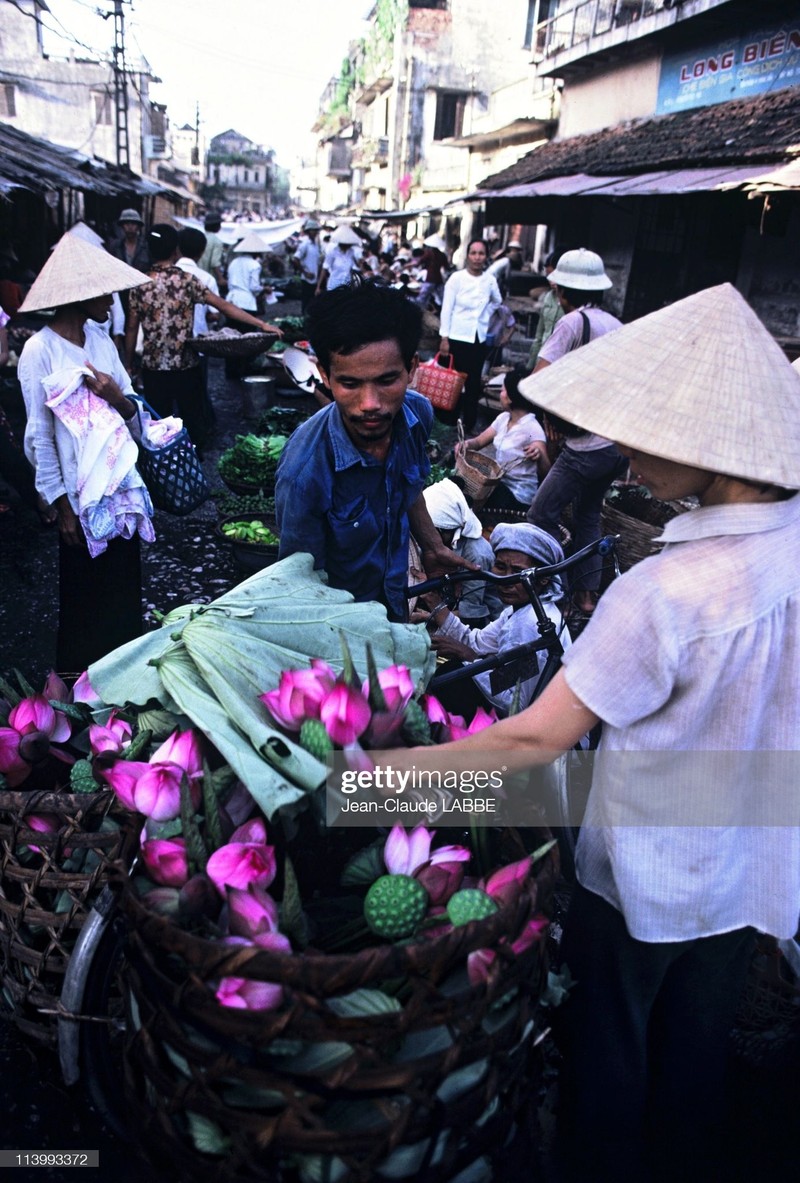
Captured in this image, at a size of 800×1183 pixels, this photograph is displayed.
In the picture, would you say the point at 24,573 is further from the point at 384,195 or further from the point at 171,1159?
the point at 384,195

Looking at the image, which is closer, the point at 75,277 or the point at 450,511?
the point at 75,277

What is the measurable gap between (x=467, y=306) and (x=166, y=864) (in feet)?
25.7

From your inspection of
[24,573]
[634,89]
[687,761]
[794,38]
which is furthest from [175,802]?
[634,89]

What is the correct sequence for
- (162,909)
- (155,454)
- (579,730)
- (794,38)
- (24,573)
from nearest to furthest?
(162,909)
(579,730)
(155,454)
(24,573)
(794,38)

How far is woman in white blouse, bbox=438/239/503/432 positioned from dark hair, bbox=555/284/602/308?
275 centimetres

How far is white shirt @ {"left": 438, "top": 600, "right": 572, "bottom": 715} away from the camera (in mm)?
2844

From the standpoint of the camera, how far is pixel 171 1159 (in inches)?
47.7

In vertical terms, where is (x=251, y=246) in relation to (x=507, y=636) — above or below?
above

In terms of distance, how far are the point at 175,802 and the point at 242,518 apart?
4106 millimetres

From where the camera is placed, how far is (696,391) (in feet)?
4.18

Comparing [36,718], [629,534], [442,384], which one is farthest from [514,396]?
[36,718]

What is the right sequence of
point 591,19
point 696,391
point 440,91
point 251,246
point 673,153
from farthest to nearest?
point 440,91 < point 591,19 < point 251,246 < point 673,153 < point 696,391

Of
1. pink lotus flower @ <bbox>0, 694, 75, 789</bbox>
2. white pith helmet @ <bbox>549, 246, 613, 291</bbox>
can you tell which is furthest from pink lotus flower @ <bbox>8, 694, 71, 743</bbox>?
white pith helmet @ <bbox>549, 246, 613, 291</bbox>

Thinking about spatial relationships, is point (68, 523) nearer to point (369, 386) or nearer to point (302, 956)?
point (369, 386)
